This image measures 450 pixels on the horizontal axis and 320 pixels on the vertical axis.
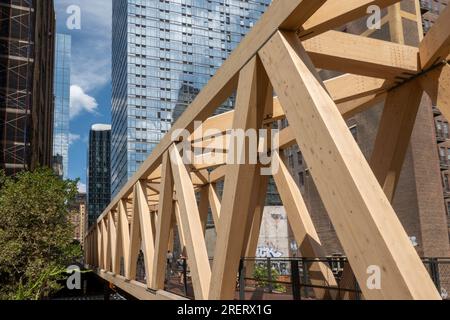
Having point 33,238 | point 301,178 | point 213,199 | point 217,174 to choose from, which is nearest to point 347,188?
point 217,174

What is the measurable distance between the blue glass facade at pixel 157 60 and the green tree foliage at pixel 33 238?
254ft

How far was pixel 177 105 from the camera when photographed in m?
108

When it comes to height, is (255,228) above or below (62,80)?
below

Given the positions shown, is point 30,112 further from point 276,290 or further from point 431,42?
point 431,42

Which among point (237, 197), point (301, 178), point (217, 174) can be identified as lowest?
point (237, 197)

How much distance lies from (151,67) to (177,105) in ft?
35.9

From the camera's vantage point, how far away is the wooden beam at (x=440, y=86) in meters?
7.87

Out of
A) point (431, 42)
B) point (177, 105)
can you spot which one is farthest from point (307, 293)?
point (177, 105)

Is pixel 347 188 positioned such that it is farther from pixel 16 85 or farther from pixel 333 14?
pixel 16 85

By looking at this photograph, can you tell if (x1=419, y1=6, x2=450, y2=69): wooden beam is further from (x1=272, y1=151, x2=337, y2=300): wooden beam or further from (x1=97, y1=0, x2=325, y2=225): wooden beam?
(x1=272, y1=151, x2=337, y2=300): wooden beam

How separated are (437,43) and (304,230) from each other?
5574 mm

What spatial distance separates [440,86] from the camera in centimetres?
804

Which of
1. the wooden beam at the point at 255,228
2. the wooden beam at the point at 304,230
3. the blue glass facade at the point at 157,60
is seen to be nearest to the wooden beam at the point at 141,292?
the wooden beam at the point at 304,230

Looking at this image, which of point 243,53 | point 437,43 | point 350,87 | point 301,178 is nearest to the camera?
point 243,53
